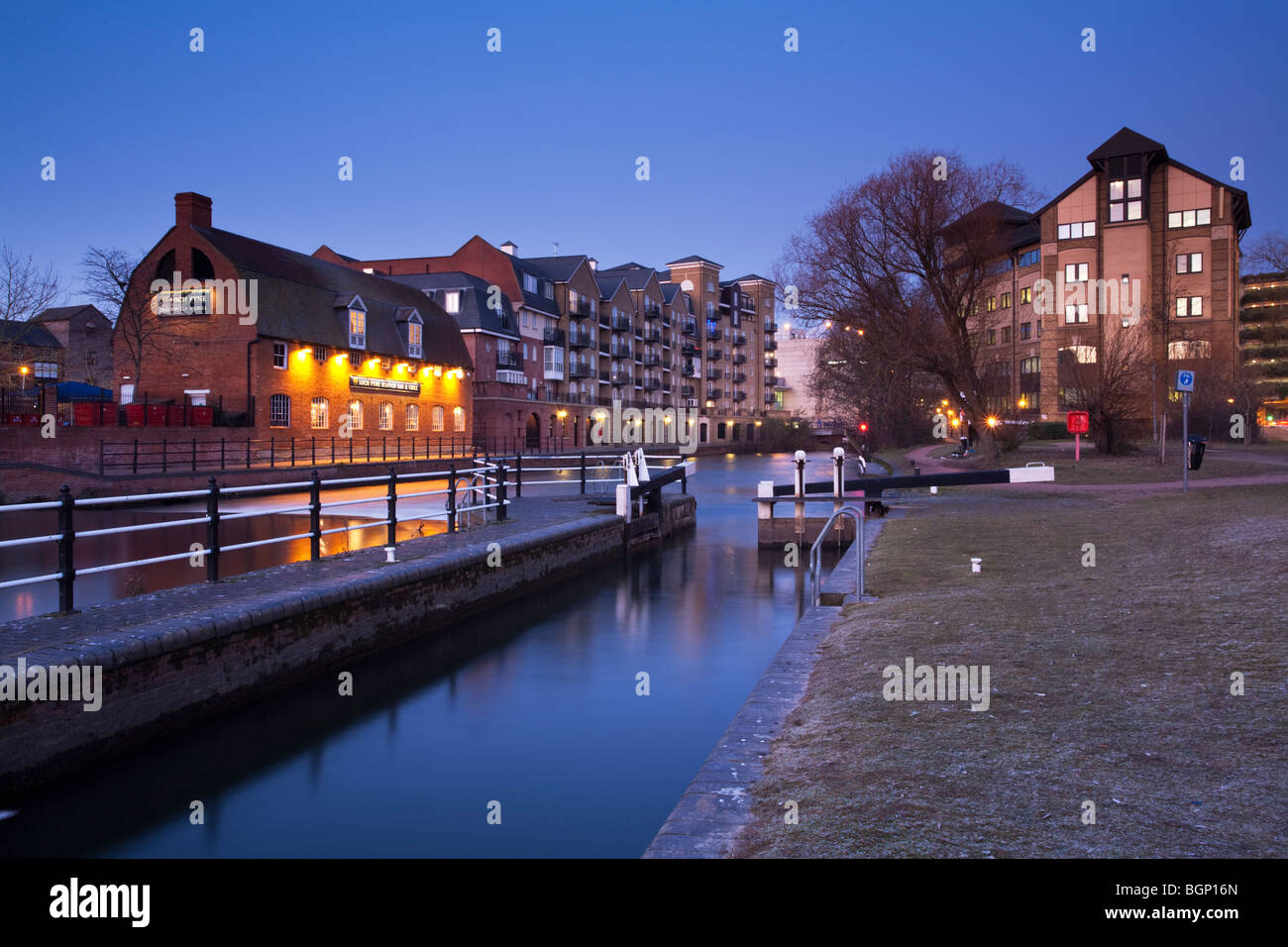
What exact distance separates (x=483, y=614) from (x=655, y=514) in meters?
9.17

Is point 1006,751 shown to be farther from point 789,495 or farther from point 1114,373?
point 1114,373

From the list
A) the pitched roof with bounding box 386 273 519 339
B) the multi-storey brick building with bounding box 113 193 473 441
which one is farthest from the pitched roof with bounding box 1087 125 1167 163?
the multi-storey brick building with bounding box 113 193 473 441

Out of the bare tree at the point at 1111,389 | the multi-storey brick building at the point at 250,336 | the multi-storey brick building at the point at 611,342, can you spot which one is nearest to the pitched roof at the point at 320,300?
the multi-storey brick building at the point at 250,336

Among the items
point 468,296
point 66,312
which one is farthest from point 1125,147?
point 66,312

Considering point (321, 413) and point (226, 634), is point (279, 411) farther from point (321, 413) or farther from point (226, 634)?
point (226, 634)

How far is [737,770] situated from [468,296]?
200 ft

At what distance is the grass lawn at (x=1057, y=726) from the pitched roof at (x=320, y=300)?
128 feet

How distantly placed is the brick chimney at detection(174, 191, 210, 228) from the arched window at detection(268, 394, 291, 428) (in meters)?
8.58

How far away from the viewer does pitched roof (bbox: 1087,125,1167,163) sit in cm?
5491

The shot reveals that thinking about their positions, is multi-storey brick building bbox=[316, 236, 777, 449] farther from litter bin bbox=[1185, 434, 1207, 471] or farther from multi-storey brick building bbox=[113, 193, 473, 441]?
litter bin bbox=[1185, 434, 1207, 471]

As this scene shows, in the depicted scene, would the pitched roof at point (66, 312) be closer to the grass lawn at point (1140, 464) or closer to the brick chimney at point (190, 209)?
the brick chimney at point (190, 209)

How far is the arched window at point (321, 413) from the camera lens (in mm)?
45281

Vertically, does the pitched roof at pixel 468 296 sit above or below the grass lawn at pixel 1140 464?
above
